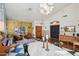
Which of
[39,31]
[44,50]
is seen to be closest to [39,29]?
[39,31]

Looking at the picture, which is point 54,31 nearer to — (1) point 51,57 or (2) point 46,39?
(2) point 46,39

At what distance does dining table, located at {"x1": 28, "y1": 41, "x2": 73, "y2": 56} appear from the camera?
2244mm

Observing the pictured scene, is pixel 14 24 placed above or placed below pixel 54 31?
above

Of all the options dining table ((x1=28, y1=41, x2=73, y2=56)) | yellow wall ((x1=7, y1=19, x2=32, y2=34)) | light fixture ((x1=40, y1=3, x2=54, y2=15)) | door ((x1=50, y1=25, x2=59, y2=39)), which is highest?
light fixture ((x1=40, y1=3, x2=54, y2=15))

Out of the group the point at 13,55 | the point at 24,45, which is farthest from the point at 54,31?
the point at 13,55

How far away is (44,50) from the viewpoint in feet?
7.36

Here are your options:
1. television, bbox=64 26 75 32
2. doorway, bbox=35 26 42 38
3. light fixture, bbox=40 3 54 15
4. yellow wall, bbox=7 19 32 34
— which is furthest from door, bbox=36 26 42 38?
television, bbox=64 26 75 32

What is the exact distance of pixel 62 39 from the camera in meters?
2.24

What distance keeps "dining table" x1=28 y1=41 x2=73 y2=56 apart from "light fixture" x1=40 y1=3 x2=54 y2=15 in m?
0.51

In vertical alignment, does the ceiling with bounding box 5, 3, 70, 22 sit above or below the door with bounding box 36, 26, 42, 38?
above

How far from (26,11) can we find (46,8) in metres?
0.32

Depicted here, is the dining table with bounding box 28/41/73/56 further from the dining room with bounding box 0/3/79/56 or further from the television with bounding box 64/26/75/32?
the television with bounding box 64/26/75/32

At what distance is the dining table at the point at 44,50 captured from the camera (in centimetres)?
224

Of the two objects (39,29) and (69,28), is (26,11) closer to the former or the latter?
(39,29)
